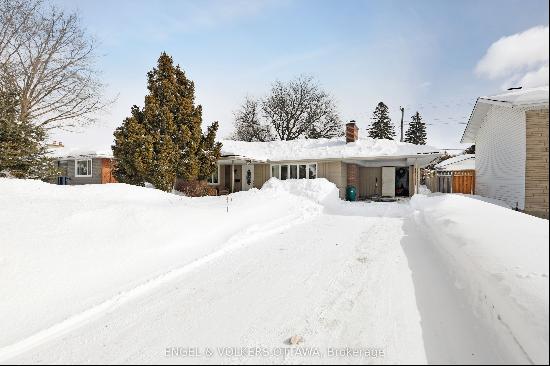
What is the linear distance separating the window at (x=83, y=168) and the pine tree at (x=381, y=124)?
4163 centimetres

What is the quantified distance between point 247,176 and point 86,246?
17.4 m

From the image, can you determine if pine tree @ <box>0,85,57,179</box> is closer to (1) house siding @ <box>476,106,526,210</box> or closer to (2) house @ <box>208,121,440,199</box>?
(2) house @ <box>208,121,440,199</box>

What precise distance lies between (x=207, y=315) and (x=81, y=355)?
1.28m

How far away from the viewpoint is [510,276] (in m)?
3.10

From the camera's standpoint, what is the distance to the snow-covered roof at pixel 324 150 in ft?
65.2

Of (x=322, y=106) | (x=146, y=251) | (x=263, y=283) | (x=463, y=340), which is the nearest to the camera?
(x=463, y=340)

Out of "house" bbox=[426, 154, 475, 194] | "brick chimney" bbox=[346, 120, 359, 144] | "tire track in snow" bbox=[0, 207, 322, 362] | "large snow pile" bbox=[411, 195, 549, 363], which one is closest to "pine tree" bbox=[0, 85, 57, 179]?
"tire track in snow" bbox=[0, 207, 322, 362]

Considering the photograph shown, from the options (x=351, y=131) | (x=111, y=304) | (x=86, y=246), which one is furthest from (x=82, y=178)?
(x=111, y=304)

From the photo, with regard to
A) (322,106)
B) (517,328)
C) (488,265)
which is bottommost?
(517,328)

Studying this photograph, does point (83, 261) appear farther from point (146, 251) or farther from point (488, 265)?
point (488, 265)

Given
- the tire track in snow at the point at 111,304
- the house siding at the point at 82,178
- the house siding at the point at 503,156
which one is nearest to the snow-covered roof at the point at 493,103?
the house siding at the point at 503,156

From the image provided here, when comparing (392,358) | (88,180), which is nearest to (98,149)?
(88,180)

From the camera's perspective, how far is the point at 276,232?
8.71 metres

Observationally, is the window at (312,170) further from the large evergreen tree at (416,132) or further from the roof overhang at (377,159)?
the large evergreen tree at (416,132)
